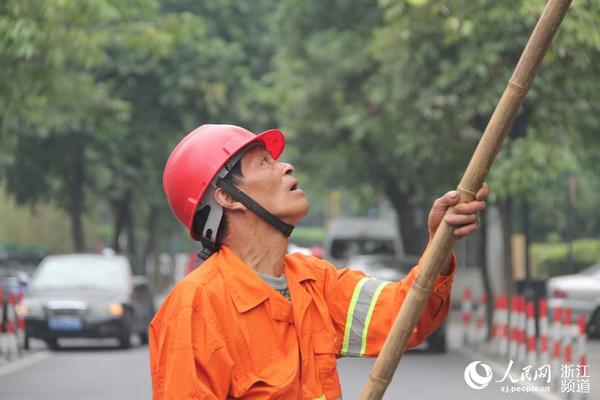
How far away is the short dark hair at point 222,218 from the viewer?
4.16 meters

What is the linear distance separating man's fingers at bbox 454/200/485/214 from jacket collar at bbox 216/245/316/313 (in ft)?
2.14

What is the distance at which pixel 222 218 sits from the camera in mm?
4164

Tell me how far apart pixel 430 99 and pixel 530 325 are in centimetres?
486

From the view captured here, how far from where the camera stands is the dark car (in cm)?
2272

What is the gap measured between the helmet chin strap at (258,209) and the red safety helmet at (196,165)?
0.20ft

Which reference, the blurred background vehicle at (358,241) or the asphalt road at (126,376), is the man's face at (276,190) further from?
the blurred background vehicle at (358,241)

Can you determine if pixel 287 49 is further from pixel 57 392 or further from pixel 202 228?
pixel 202 228

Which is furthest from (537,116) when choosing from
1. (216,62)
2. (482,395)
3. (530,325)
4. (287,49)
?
(216,62)

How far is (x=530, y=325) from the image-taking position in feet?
60.1

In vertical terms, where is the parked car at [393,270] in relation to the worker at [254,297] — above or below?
below

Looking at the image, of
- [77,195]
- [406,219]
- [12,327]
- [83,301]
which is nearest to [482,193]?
[12,327]

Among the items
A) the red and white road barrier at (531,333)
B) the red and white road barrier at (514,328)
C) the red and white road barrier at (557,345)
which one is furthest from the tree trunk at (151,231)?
the red and white road barrier at (557,345)

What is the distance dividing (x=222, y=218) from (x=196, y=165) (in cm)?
15
